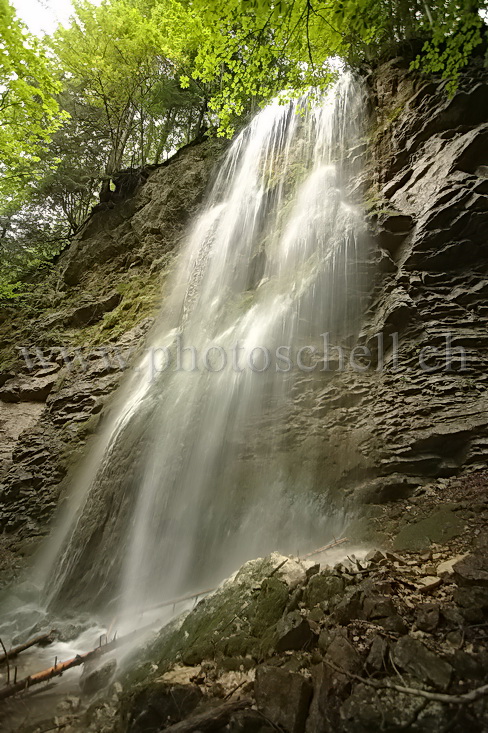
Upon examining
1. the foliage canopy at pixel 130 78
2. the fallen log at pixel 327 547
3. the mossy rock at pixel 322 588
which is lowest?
the fallen log at pixel 327 547

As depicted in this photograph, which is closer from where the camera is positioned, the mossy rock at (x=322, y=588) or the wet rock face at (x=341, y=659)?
the wet rock face at (x=341, y=659)

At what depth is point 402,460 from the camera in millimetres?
4840

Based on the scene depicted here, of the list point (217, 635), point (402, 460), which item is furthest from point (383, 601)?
point (402, 460)

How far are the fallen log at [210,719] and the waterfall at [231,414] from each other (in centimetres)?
260

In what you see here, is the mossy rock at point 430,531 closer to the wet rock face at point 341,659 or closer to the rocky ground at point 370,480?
the rocky ground at point 370,480

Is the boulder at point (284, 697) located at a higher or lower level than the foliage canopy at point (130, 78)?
lower

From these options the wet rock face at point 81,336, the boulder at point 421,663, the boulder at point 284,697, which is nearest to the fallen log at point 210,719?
the boulder at point 284,697

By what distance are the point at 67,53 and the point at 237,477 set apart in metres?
15.7

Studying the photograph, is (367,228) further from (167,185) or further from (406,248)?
(167,185)

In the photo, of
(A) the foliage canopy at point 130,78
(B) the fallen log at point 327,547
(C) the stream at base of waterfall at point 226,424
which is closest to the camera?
(B) the fallen log at point 327,547

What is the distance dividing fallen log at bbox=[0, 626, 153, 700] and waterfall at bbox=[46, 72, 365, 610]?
2.37 ft

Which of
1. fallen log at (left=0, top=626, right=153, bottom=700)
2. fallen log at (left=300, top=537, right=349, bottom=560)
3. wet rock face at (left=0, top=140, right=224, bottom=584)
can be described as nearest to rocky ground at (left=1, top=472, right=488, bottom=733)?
fallen log at (left=0, top=626, right=153, bottom=700)

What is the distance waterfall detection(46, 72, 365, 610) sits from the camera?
5117 mm

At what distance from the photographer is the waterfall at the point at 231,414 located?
5.12m
